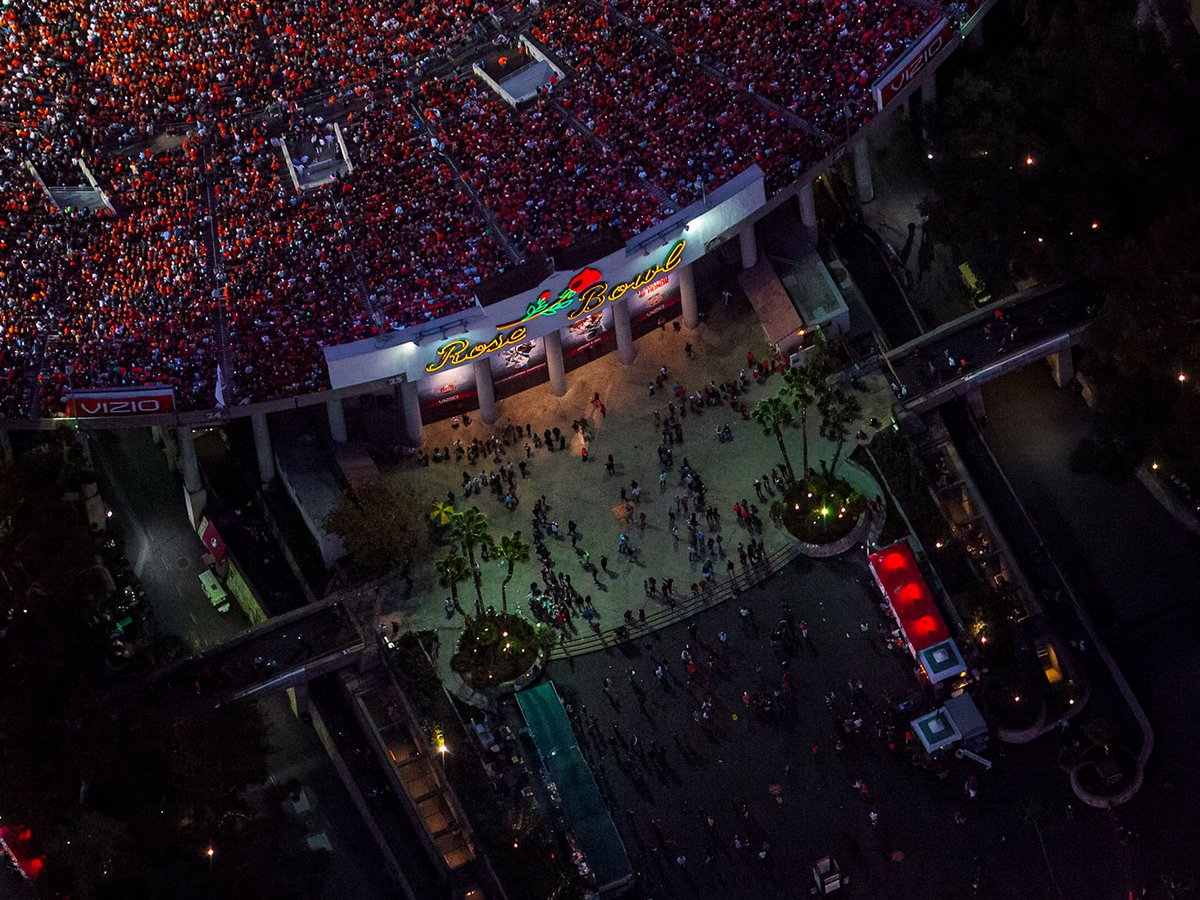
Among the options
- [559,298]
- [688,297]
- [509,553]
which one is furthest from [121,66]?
[509,553]

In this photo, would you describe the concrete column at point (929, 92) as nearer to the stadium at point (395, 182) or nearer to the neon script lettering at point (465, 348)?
the stadium at point (395, 182)

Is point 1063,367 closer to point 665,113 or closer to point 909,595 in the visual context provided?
point 909,595

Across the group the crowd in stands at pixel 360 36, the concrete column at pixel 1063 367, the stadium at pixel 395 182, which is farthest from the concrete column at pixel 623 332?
the concrete column at pixel 1063 367

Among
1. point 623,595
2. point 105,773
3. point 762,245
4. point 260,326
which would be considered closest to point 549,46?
point 762,245

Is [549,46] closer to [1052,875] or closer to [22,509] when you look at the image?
[22,509]

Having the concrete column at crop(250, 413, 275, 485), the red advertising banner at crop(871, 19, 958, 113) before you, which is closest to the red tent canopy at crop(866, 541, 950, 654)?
the red advertising banner at crop(871, 19, 958, 113)
